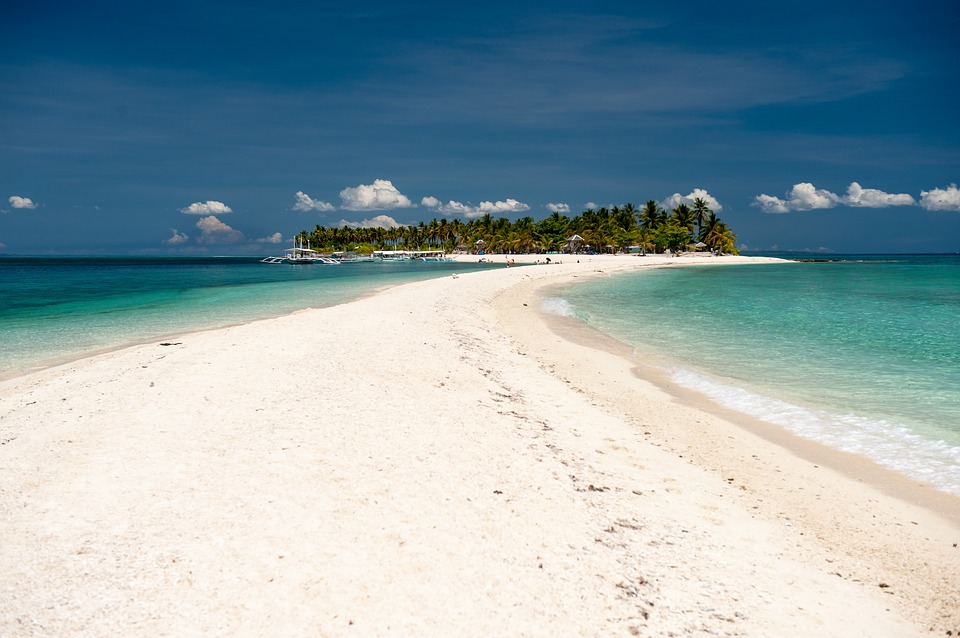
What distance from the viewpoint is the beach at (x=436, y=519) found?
3.96 meters

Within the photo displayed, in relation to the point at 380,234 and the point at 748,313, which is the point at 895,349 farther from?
the point at 380,234

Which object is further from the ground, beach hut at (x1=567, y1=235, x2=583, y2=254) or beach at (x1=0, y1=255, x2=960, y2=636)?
beach hut at (x1=567, y1=235, x2=583, y2=254)

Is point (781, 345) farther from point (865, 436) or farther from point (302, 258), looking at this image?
point (302, 258)

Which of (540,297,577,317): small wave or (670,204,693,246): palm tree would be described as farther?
(670,204,693,246): palm tree

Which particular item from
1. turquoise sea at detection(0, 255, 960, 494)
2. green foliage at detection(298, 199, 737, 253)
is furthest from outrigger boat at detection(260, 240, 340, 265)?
turquoise sea at detection(0, 255, 960, 494)

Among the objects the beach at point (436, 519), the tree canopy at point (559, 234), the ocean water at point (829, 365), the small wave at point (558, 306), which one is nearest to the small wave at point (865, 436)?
the ocean water at point (829, 365)

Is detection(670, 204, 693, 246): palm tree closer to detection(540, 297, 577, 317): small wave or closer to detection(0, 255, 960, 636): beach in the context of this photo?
detection(540, 297, 577, 317): small wave

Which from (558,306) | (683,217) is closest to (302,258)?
(683,217)

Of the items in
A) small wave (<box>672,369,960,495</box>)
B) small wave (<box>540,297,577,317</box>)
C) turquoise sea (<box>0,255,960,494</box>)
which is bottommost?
small wave (<box>672,369,960,495</box>)

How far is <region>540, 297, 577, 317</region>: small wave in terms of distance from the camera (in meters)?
26.4

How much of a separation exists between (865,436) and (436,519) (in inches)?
317

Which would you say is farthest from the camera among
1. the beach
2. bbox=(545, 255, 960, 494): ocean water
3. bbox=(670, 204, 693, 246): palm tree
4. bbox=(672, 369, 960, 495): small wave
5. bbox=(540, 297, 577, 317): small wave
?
bbox=(670, 204, 693, 246): palm tree

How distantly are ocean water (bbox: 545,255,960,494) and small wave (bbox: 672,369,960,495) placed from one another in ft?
0.06

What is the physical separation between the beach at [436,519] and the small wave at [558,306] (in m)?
16.3
